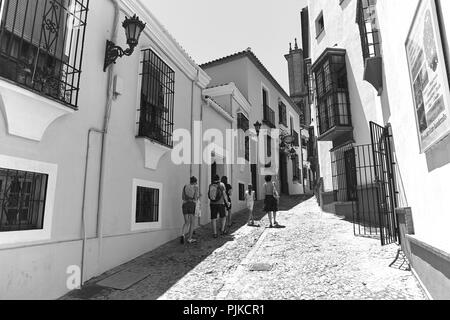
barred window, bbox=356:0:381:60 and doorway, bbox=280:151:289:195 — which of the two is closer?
barred window, bbox=356:0:381:60

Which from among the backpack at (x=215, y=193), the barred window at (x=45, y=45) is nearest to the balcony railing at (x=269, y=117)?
the backpack at (x=215, y=193)

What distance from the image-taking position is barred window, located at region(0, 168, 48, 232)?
425 cm

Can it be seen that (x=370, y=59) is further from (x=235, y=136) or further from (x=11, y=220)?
(x=235, y=136)

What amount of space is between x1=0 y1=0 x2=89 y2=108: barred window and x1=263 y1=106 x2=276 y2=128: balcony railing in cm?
1256

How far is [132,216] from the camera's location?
6.71 m

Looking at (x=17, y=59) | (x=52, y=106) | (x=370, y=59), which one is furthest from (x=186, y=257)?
(x=370, y=59)

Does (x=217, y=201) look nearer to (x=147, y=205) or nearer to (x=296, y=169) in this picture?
(x=147, y=205)

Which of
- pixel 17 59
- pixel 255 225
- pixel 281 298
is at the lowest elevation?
pixel 281 298

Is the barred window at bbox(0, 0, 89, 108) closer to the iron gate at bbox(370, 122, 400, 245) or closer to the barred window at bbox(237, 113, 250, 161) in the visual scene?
the iron gate at bbox(370, 122, 400, 245)

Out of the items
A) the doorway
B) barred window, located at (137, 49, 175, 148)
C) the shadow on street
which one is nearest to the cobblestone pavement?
the shadow on street

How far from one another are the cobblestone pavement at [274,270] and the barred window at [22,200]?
1.33m

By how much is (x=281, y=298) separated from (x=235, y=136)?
31.4 ft

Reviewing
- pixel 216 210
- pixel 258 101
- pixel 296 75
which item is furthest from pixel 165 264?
pixel 296 75

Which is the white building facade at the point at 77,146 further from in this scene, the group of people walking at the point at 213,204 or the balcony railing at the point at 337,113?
the balcony railing at the point at 337,113
